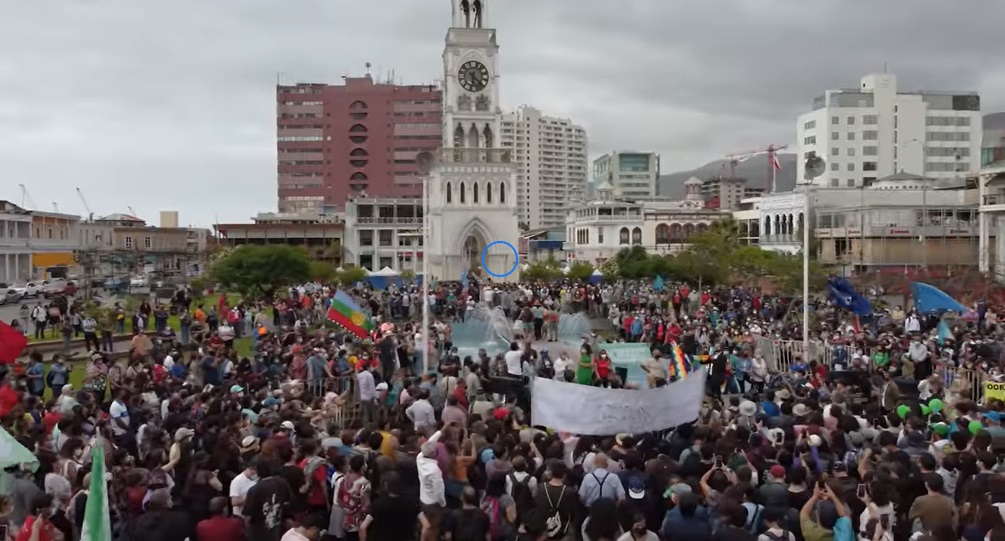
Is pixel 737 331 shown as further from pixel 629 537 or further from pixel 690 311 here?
pixel 629 537

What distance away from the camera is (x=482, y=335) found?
A: 1032 inches

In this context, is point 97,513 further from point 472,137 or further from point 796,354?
point 472,137

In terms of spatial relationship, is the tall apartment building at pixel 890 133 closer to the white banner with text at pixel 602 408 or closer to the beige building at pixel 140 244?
the beige building at pixel 140 244

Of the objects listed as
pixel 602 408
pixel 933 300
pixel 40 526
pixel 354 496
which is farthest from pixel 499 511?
pixel 933 300

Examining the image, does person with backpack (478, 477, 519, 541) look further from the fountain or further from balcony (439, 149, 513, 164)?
balcony (439, 149, 513, 164)

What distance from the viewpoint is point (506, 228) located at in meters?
61.3

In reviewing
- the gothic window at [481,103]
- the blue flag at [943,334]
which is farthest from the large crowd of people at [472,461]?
the gothic window at [481,103]

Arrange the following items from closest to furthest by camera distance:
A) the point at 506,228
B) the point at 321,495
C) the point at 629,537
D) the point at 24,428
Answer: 1. the point at 629,537
2. the point at 321,495
3. the point at 24,428
4. the point at 506,228

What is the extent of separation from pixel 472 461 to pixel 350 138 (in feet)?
362

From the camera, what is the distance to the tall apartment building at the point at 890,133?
319 feet

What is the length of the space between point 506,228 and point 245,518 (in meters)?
53.8

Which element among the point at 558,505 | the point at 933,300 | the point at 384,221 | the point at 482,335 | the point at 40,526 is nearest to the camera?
the point at 40,526

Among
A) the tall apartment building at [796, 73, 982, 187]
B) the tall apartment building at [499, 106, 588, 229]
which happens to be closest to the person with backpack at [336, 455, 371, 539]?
the tall apartment building at [796, 73, 982, 187]

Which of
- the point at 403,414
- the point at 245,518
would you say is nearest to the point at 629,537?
the point at 245,518
